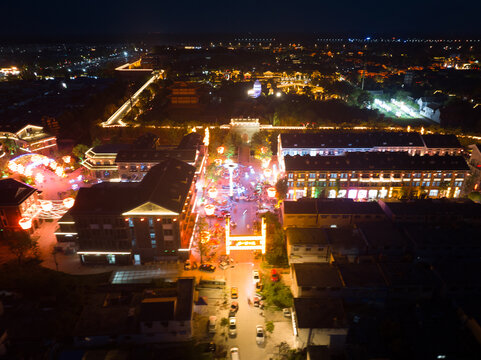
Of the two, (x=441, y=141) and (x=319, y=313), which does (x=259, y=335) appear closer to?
(x=319, y=313)

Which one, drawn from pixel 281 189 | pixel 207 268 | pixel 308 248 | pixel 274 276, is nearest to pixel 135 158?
pixel 281 189

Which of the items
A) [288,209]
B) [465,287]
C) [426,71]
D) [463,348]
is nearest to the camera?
[463,348]

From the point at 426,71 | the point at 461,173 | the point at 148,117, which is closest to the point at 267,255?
the point at 461,173

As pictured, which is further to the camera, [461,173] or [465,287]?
[461,173]

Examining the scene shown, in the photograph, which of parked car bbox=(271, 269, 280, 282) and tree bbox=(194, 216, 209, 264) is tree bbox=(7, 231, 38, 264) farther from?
parked car bbox=(271, 269, 280, 282)

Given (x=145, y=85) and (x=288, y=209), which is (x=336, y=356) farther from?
(x=145, y=85)

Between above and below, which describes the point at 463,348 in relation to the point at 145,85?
below

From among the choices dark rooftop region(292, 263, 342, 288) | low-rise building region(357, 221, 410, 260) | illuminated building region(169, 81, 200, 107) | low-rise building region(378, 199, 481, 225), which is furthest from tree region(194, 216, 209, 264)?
illuminated building region(169, 81, 200, 107)

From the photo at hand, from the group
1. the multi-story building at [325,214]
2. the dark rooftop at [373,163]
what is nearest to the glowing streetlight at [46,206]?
the multi-story building at [325,214]
